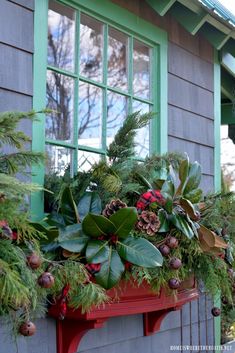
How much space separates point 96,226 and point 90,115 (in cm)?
82

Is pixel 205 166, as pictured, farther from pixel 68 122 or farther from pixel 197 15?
pixel 68 122

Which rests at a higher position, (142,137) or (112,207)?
(142,137)

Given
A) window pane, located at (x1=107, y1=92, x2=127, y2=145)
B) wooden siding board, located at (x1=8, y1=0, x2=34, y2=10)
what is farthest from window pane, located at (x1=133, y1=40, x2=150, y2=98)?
wooden siding board, located at (x1=8, y1=0, x2=34, y2=10)

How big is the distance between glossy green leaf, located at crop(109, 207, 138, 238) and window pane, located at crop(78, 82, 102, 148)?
2.09ft

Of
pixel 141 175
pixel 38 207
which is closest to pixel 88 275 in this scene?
pixel 38 207

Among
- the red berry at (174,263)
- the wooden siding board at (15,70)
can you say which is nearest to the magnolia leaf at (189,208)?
the red berry at (174,263)

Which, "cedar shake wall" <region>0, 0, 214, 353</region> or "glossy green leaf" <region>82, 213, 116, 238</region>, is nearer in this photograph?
"glossy green leaf" <region>82, 213, 116, 238</region>

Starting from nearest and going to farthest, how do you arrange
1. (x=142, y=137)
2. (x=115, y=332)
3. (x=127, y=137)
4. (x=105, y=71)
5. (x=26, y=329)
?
(x=26, y=329) → (x=127, y=137) → (x=115, y=332) → (x=105, y=71) → (x=142, y=137)

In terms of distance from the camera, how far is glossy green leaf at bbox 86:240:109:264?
6.22 feet

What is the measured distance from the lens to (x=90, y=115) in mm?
2592

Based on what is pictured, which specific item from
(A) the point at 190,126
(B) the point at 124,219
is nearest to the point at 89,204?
(B) the point at 124,219

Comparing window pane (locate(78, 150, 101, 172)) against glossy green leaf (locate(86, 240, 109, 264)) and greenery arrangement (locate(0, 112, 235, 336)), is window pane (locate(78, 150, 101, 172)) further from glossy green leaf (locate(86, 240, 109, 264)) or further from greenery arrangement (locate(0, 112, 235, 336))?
glossy green leaf (locate(86, 240, 109, 264))

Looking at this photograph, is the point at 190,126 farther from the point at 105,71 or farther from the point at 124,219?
the point at 124,219

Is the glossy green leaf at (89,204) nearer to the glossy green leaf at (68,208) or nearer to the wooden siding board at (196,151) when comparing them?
the glossy green leaf at (68,208)
